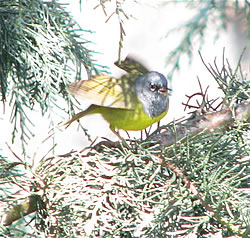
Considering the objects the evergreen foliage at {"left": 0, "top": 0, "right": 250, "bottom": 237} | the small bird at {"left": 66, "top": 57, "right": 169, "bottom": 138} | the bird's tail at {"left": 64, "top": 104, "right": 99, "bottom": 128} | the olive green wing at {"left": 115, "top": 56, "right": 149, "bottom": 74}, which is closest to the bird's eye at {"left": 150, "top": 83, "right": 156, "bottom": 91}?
the small bird at {"left": 66, "top": 57, "right": 169, "bottom": 138}

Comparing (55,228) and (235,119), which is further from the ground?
(235,119)

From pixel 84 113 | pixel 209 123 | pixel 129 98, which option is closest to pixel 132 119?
pixel 129 98

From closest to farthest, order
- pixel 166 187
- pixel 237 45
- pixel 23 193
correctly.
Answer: pixel 166 187 → pixel 23 193 → pixel 237 45

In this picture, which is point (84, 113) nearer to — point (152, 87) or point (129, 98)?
point (129, 98)

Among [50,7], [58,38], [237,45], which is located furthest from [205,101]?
[237,45]

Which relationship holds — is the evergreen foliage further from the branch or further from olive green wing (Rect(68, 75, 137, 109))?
olive green wing (Rect(68, 75, 137, 109))

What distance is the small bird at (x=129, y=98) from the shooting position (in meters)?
1.63

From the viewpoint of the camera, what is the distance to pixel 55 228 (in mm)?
1061

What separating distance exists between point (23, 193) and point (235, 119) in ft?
1.99

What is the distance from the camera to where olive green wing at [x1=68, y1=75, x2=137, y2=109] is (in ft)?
4.80

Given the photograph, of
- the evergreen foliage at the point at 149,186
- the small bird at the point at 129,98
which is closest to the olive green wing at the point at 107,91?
the small bird at the point at 129,98

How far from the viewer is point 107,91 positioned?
163 centimetres

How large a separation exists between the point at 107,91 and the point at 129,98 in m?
0.16

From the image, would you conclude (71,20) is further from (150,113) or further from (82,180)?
(82,180)
